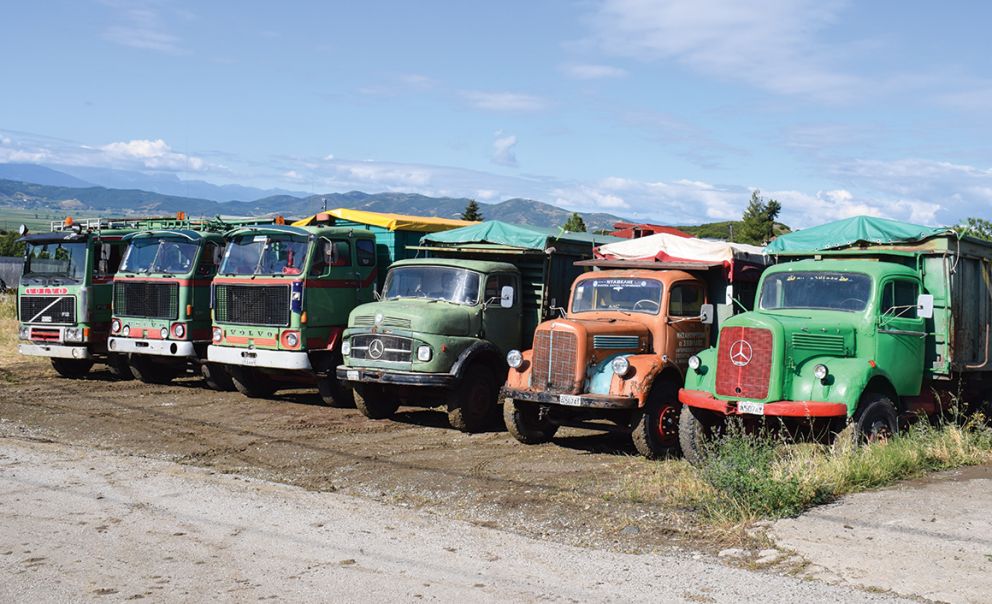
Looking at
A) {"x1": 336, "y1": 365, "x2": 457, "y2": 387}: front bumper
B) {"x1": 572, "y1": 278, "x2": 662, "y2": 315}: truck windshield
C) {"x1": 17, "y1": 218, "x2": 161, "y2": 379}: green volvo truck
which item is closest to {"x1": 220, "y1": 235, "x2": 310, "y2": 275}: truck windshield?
{"x1": 336, "y1": 365, "x2": 457, "y2": 387}: front bumper

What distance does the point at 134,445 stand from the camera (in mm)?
12125

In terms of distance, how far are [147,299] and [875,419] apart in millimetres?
12463

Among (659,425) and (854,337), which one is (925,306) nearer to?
(854,337)

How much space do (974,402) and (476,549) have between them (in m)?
8.97

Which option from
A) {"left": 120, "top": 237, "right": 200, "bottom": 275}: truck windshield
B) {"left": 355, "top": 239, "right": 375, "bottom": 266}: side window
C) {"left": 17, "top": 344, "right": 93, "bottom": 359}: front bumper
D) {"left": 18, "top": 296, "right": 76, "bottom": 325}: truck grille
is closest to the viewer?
{"left": 355, "top": 239, "right": 375, "bottom": 266}: side window

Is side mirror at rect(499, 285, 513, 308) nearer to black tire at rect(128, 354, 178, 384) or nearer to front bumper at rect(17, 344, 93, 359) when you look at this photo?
black tire at rect(128, 354, 178, 384)

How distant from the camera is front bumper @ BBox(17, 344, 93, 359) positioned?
1836 centimetres

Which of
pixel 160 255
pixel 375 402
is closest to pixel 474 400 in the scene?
pixel 375 402

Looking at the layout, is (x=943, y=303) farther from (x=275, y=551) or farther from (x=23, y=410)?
(x=23, y=410)

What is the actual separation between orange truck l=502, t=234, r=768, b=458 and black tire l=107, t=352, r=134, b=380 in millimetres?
9939

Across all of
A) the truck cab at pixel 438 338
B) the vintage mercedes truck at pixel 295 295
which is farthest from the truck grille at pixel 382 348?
the vintage mercedes truck at pixel 295 295

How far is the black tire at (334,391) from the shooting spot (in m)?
15.4

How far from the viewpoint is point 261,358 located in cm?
1528

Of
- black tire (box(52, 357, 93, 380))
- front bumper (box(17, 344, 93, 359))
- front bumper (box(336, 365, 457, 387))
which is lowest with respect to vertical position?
black tire (box(52, 357, 93, 380))
